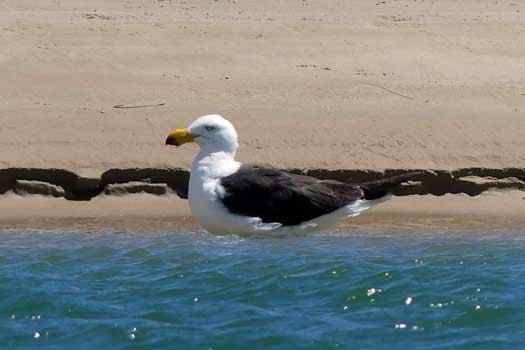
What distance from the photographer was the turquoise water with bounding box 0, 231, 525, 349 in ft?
25.5

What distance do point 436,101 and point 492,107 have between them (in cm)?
49

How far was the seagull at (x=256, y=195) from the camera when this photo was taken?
9.67 meters

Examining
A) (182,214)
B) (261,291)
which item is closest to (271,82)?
(182,214)

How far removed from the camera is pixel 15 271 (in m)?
9.20

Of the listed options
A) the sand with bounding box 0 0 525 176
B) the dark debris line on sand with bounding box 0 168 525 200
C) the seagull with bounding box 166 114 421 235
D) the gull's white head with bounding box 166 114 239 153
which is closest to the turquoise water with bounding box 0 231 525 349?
the seagull with bounding box 166 114 421 235

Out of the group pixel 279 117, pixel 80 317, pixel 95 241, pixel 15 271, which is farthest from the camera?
pixel 279 117

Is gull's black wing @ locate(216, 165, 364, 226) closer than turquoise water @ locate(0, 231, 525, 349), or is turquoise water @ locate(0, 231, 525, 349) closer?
turquoise water @ locate(0, 231, 525, 349)

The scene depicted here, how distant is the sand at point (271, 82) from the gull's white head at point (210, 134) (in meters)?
1.03

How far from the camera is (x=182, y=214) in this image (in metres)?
10.5

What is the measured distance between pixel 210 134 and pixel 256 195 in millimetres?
580

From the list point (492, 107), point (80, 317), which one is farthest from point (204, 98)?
point (80, 317)

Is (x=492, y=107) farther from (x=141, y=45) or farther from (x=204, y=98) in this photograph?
(x=141, y=45)

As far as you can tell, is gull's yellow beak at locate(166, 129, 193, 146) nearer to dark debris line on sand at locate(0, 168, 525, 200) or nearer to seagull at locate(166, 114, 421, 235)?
seagull at locate(166, 114, 421, 235)

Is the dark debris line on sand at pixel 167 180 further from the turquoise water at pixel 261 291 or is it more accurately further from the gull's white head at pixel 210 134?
the gull's white head at pixel 210 134
